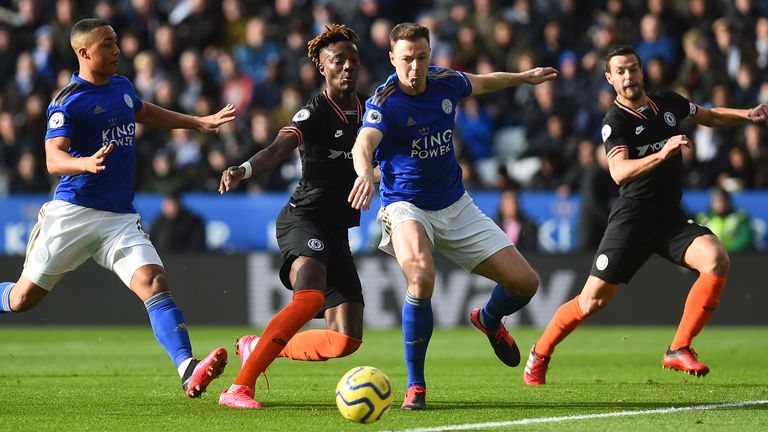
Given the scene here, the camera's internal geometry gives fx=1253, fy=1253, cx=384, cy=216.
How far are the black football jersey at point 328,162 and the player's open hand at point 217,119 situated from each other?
0.65m

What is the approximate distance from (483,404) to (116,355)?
6021mm

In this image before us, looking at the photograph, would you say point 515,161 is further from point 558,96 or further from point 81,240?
point 81,240

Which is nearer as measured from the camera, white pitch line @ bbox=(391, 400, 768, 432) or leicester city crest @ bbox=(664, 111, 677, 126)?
white pitch line @ bbox=(391, 400, 768, 432)

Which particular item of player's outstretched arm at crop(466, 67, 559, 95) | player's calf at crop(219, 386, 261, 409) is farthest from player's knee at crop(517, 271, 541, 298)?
player's calf at crop(219, 386, 261, 409)

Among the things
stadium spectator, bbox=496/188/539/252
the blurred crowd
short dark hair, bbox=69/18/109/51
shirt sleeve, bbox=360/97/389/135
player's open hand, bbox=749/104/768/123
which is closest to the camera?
shirt sleeve, bbox=360/97/389/135

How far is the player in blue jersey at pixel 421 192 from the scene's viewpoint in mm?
8117

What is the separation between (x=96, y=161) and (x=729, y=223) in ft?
33.9

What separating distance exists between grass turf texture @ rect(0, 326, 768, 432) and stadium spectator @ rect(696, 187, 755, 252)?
3.88ft

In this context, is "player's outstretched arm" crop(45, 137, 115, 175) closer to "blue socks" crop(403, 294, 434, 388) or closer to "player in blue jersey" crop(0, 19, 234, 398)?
"player in blue jersey" crop(0, 19, 234, 398)

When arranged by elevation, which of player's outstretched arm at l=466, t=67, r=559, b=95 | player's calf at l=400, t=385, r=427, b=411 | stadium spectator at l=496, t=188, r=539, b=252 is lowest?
stadium spectator at l=496, t=188, r=539, b=252

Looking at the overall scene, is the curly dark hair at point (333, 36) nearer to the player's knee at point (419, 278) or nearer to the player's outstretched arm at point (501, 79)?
the player's outstretched arm at point (501, 79)

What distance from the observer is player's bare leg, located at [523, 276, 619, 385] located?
9.55m

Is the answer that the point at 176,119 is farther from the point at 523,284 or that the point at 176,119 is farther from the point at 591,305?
the point at 591,305

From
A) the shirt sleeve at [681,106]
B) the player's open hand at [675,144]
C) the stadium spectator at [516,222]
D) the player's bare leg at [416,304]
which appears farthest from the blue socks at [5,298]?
the stadium spectator at [516,222]
